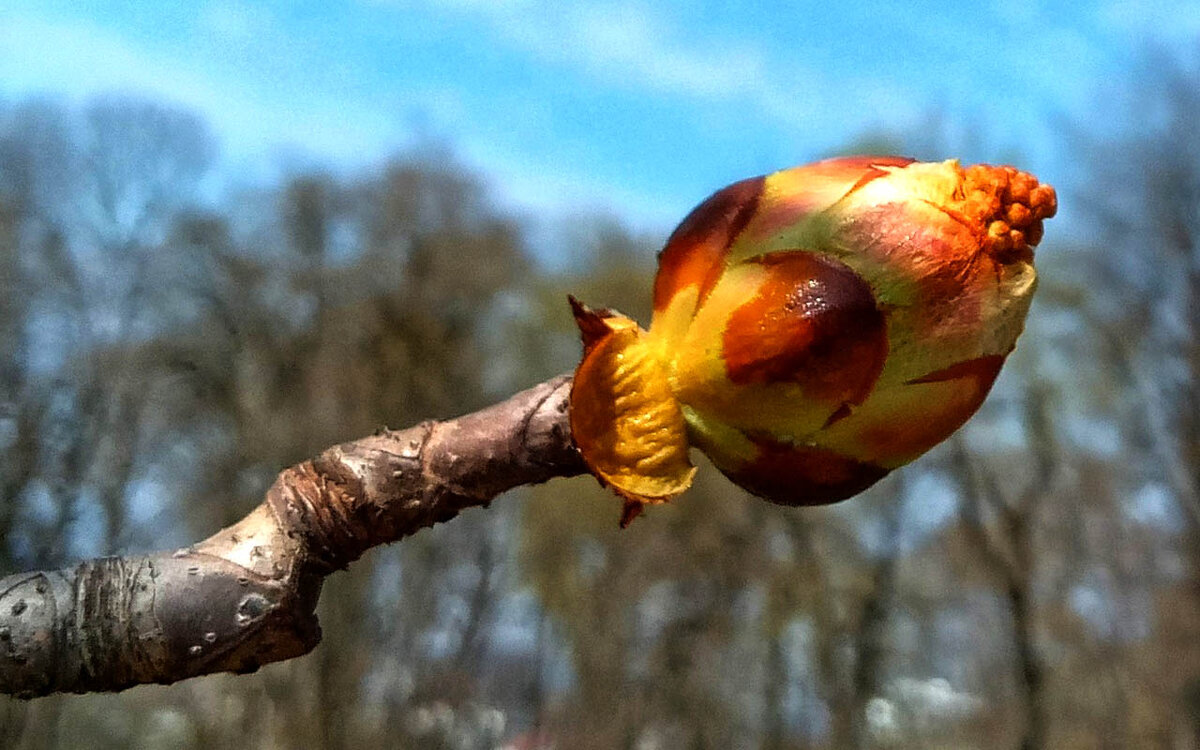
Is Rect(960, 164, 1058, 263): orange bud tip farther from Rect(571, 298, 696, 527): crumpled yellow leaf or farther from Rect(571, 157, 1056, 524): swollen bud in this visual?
Rect(571, 298, 696, 527): crumpled yellow leaf

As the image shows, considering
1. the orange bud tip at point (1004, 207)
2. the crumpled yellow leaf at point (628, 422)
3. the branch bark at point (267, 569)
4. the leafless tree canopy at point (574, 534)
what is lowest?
the leafless tree canopy at point (574, 534)

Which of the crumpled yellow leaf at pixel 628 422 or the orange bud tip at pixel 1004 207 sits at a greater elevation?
the orange bud tip at pixel 1004 207

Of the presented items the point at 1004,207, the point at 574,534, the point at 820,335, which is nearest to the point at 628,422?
the point at 820,335

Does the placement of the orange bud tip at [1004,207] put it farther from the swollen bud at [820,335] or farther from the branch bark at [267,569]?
the branch bark at [267,569]

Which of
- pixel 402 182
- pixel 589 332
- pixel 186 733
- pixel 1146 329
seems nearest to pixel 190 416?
pixel 186 733

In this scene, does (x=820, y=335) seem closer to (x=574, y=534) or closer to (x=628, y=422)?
(x=628, y=422)

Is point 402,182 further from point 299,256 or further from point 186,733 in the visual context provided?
point 186,733

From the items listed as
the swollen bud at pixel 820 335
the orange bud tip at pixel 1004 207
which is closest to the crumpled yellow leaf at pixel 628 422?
the swollen bud at pixel 820 335

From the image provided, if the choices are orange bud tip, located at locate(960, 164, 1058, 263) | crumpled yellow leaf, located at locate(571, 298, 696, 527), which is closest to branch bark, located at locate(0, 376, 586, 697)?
crumpled yellow leaf, located at locate(571, 298, 696, 527)
